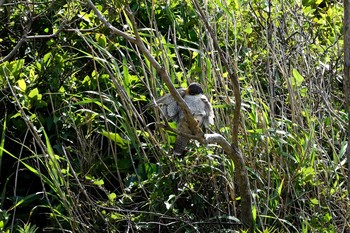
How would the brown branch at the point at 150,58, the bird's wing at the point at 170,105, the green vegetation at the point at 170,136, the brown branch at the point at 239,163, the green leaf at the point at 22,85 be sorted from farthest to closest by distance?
the green leaf at the point at 22,85, the green vegetation at the point at 170,136, the bird's wing at the point at 170,105, the brown branch at the point at 239,163, the brown branch at the point at 150,58

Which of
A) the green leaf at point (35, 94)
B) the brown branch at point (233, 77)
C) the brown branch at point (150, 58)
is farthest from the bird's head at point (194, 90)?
the green leaf at point (35, 94)

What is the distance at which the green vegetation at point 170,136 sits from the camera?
4.19 m

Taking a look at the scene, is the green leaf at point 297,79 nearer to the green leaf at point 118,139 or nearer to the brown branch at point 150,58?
the brown branch at point 150,58

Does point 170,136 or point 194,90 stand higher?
point 194,90

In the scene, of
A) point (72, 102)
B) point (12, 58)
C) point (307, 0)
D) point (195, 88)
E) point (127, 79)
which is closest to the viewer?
point (195, 88)

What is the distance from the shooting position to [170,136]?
4465 millimetres

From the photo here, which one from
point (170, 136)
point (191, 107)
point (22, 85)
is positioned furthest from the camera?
point (22, 85)

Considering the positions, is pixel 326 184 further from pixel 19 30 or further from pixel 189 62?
pixel 19 30

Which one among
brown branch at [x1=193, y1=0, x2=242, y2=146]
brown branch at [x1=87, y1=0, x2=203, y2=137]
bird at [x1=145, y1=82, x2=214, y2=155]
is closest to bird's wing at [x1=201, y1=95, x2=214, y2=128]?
bird at [x1=145, y1=82, x2=214, y2=155]

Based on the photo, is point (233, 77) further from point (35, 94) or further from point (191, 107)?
point (35, 94)

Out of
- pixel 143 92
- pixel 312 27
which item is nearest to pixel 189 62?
pixel 143 92

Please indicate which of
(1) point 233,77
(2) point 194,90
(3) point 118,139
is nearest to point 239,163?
(2) point 194,90

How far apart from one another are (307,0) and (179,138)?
1.88 metres

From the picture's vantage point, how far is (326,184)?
167 inches
